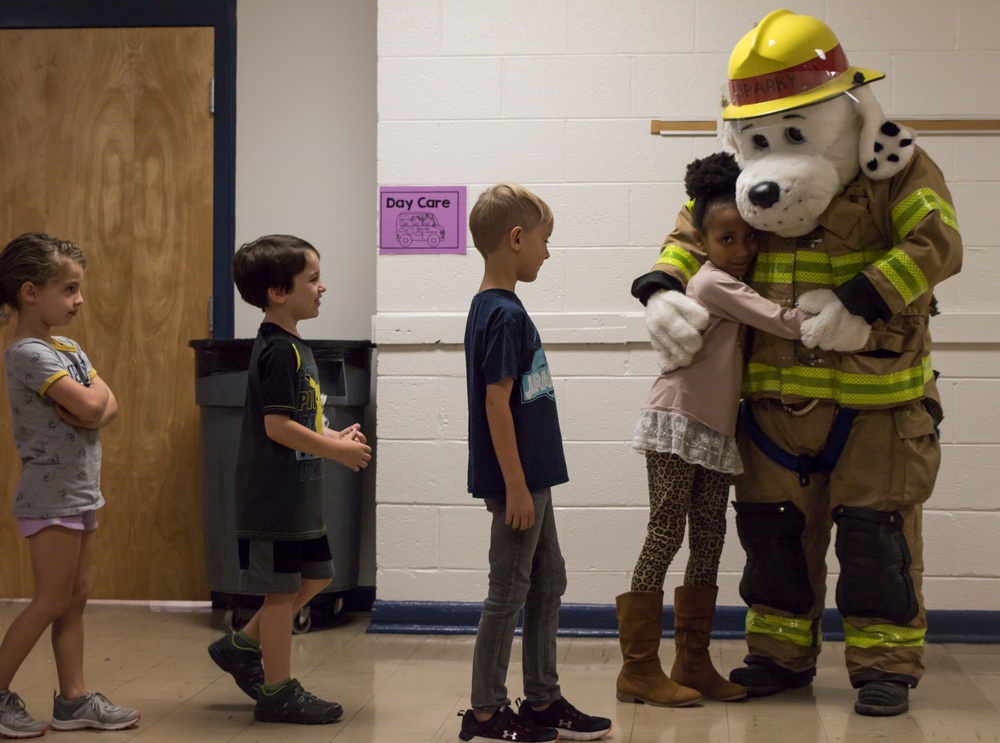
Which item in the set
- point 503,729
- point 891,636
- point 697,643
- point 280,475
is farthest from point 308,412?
point 891,636

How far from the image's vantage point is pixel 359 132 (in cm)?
395

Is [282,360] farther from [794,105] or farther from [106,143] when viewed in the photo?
[106,143]

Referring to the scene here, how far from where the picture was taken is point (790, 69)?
8.57 ft

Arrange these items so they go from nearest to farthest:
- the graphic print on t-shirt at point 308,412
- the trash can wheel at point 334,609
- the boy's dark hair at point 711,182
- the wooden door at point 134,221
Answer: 1. the graphic print on t-shirt at point 308,412
2. the boy's dark hair at point 711,182
3. the trash can wheel at point 334,609
4. the wooden door at point 134,221

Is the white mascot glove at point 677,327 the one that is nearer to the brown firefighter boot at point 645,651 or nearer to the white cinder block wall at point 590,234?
the brown firefighter boot at point 645,651

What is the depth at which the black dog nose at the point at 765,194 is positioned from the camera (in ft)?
8.58

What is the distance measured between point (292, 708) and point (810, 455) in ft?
4.71

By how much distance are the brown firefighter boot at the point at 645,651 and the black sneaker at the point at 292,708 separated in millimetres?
742

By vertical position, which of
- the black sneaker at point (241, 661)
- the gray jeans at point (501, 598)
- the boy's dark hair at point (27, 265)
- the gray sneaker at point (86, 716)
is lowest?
the gray sneaker at point (86, 716)

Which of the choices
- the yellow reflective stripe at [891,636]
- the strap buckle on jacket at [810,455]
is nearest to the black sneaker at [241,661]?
the strap buckle on jacket at [810,455]

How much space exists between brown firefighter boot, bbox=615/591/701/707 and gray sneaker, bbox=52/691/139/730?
1.22 m

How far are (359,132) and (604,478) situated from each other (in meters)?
1.55

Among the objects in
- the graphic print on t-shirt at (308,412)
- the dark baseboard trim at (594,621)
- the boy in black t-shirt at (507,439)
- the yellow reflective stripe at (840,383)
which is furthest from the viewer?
the dark baseboard trim at (594,621)

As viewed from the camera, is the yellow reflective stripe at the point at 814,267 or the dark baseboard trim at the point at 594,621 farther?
the dark baseboard trim at the point at 594,621
